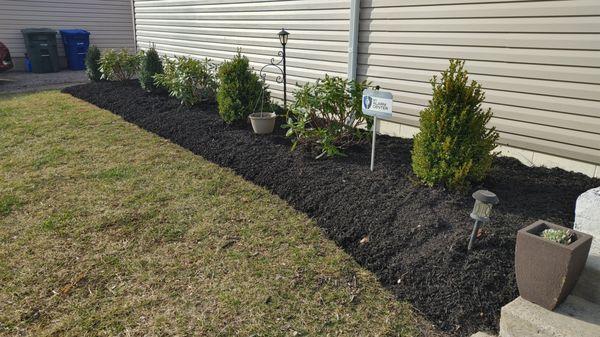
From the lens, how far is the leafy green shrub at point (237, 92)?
5.62 meters

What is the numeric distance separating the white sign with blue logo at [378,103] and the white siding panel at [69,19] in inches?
514

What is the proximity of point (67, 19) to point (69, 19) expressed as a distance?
0.06 meters

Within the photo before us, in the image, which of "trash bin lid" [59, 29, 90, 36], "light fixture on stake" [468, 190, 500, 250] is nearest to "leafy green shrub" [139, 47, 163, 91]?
"trash bin lid" [59, 29, 90, 36]

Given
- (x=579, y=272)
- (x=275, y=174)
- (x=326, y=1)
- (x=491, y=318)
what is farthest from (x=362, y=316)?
(x=326, y=1)

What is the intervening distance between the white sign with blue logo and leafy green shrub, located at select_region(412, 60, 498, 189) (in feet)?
1.17

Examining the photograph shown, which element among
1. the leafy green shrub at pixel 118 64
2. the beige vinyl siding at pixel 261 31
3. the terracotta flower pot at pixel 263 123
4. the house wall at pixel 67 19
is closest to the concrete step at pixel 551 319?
the terracotta flower pot at pixel 263 123

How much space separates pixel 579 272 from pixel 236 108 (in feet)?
14.2

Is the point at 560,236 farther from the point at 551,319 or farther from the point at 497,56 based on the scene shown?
the point at 497,56

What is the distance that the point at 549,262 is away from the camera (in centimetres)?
211

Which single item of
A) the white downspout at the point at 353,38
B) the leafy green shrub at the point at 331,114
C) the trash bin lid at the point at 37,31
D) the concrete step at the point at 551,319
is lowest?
the concrete step at the point at 551,319

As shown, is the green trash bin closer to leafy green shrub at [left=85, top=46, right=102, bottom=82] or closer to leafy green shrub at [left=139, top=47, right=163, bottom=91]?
leafy green shrub at [left=85, top=46, right=102, bottom=82]

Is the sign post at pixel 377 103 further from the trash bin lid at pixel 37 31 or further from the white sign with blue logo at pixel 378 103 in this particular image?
the trash bin lid at pixel 37 31

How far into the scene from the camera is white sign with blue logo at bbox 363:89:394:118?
3580mm

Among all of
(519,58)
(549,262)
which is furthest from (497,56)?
(549,262)
